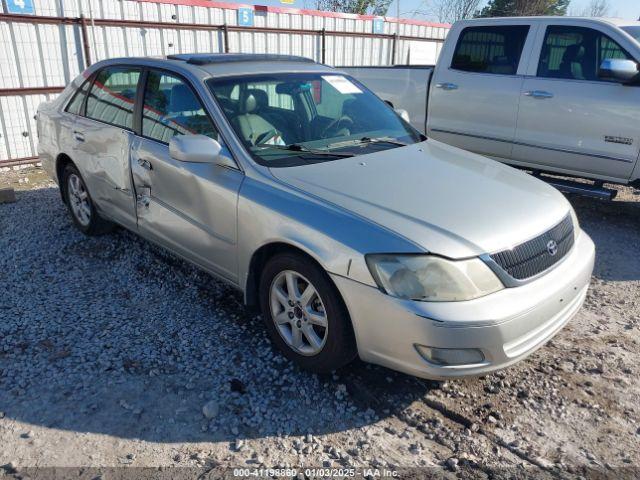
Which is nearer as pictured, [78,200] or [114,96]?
[114,96]

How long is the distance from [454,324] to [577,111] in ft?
13.6

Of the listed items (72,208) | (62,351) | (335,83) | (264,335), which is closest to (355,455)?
(264,335)

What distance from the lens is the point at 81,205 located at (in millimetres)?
5199

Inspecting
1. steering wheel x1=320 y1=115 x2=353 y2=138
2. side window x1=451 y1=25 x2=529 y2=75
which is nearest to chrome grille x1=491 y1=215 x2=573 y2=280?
steering wheel x1=320 y1=115 x2=353 y2=138

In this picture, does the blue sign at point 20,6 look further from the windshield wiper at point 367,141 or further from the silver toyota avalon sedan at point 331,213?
the windshield wiper at point 367,141

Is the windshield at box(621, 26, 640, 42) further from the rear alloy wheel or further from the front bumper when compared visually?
the rear alloy wheel

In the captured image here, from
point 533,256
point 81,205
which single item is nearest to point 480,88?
point 533,256

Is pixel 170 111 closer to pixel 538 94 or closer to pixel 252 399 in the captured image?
pixel 252 399

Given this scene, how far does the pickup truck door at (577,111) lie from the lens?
17.9ft

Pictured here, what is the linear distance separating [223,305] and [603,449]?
2.54 m

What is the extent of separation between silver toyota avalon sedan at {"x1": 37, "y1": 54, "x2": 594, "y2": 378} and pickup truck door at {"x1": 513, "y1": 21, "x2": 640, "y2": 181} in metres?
2.39

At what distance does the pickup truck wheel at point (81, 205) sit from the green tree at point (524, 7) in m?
29.7

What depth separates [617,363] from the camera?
3363mm

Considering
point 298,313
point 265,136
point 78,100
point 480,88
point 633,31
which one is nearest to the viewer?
point 298,313
